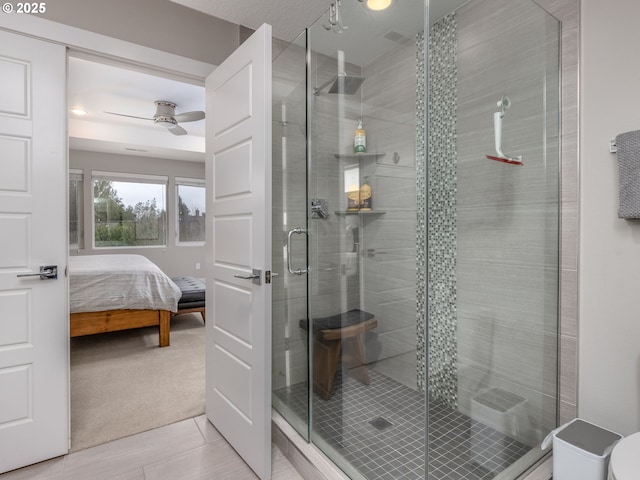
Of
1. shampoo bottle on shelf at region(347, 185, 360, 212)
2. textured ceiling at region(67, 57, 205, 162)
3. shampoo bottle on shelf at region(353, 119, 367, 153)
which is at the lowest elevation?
shampoo bottle on shelf at region(347, 185, 360, 212)

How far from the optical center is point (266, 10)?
7.04 ft

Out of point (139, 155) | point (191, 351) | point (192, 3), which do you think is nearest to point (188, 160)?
point (139, 155)

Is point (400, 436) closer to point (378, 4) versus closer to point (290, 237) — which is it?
point (290, 237)

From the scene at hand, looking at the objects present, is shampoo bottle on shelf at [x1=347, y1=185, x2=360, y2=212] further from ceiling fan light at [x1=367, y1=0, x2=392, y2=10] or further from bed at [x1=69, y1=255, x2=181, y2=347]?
bed at [x1=69, y1=255, x2=181, y2=347]

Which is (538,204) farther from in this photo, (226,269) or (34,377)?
(34,377)

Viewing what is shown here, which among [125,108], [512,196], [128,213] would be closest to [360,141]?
[512,196]

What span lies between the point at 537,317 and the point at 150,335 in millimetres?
3880

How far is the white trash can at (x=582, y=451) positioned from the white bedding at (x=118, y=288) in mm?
3468

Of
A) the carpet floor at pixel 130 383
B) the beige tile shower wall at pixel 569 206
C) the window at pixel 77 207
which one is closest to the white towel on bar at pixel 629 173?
the beige tile shower wall at pixel 569 206

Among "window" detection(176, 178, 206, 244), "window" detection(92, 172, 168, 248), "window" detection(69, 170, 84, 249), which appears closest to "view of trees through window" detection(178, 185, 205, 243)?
"window" detection(176, 178, 206, 244)

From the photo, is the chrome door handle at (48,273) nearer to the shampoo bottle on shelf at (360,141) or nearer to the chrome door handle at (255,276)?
the chrome door handle at (255,276)

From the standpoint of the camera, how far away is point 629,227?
59.1 inches

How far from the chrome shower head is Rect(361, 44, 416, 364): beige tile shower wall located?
1.6 inches

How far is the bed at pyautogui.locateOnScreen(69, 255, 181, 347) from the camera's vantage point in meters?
3.42
